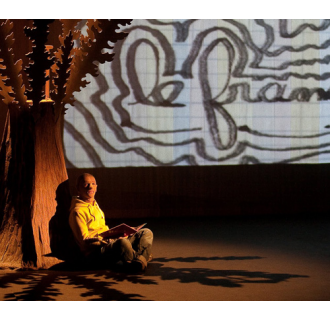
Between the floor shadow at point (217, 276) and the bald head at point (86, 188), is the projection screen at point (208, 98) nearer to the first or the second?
the bald head at point (86, 188)

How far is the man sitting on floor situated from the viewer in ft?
16.7

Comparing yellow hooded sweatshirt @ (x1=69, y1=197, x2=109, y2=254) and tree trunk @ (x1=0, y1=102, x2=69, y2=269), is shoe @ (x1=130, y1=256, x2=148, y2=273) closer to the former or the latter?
yellow hooded sweatshirt @ (x1=69, y1=197, x2=109, y2=254)

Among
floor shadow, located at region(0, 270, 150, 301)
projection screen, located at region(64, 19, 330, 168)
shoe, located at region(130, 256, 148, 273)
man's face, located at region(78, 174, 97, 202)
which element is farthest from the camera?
projection screen, located at region(64, 19, 330, 168)

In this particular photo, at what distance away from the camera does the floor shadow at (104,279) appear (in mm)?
4406

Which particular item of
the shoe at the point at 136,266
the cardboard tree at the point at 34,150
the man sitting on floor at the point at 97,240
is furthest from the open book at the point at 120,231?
the cardboard tree at the point at 34,150

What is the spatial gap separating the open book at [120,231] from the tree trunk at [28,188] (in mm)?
541

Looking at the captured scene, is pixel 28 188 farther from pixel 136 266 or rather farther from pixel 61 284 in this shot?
pixel 136 266

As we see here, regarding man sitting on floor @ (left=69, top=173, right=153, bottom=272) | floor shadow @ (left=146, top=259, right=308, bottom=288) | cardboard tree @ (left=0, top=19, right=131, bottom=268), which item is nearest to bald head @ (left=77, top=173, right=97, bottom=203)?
man sitting on floor @ (left=69, top=173, right=153, bottom=272)

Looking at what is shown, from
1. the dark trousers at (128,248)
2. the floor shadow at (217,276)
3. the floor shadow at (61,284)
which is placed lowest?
the floor shadow at (61,284)

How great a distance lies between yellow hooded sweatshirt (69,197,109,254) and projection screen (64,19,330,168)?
2937 millimetres

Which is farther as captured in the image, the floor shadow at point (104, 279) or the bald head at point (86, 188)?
the bald head at point (86, 188)

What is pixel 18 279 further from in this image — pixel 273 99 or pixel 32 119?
pixel 273 99

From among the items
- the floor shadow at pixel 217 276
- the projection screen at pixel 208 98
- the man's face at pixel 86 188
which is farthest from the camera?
the projection screen at pixel 208 98

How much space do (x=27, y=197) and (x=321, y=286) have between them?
2466 mm
